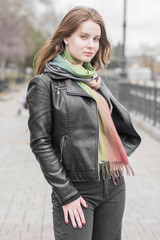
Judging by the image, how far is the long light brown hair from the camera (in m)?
1.97

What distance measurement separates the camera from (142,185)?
5645 mm

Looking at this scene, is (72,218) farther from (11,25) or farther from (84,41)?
(11,25)

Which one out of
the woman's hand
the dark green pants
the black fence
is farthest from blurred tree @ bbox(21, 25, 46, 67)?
the woman's hand

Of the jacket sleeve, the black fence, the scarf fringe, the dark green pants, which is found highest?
the jacket sleeve

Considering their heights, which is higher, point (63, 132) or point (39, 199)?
point (63, 132)

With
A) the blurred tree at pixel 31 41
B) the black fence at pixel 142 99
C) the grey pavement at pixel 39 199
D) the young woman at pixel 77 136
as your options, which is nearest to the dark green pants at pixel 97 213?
the young woman at pixel 77 136

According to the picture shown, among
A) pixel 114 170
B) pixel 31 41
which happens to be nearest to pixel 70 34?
pixel 114 170

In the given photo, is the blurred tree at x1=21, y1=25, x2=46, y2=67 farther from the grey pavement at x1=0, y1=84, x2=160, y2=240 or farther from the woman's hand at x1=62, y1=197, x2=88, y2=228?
the woman's hand at x1=62, y1=197, x2=88, y2=228

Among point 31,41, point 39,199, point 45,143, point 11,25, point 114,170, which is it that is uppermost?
point 11,25

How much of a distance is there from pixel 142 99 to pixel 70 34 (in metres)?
10.0

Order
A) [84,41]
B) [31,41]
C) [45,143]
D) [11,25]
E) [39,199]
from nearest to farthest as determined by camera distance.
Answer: [45,143]
[84,41]
[39,199]
[11,25]
[31,41]

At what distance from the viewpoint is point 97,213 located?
2057 millimetres

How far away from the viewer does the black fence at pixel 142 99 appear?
10.2 m

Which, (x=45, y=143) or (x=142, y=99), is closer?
(x=45, y=143)
